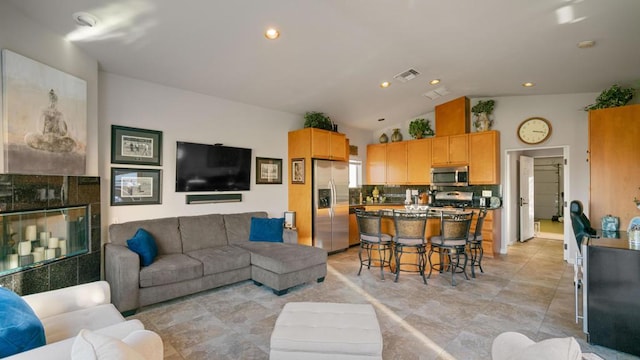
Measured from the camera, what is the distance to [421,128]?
262 inches

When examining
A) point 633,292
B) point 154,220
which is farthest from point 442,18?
point 154,220

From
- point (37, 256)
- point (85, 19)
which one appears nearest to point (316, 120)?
point (85, 19)

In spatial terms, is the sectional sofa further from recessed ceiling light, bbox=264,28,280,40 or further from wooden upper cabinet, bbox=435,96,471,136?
wooden upper cabinet, bbox=435,96,471,136

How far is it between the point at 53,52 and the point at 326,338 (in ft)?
11.3

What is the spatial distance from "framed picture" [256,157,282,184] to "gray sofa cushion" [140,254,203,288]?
2.01m

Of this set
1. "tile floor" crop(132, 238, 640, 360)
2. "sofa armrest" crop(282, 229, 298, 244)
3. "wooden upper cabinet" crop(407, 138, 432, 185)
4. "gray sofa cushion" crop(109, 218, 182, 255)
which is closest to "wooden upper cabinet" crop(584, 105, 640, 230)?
"tile floor" crop(132, 238, 640, 360)

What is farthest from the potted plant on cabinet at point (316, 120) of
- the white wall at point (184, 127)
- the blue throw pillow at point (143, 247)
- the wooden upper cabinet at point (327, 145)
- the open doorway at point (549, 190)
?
the open doorway at point (549, 190)

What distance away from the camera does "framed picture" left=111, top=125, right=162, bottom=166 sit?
12.1 ft

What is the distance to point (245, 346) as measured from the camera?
98.3 inches

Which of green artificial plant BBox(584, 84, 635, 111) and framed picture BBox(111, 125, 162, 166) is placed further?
green artificial plant BBox(584, 84, 635, 111)

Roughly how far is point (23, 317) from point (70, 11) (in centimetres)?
245

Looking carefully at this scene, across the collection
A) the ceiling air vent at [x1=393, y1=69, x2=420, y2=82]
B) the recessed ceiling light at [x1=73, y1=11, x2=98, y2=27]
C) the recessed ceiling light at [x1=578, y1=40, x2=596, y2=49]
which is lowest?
the recessed ceiling light at [x1=73, y1=11, x2=98, y2=27]

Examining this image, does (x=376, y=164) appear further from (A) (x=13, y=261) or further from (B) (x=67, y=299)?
(A) (x=13, y=261)

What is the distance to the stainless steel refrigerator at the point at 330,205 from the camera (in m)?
5.42
